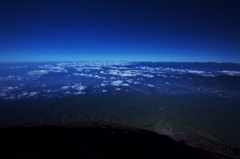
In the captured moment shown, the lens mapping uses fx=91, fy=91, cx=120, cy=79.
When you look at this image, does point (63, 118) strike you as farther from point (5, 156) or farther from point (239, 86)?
point (239, 86)

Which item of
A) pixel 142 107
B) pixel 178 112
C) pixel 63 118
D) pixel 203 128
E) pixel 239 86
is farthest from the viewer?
pixel 239 86

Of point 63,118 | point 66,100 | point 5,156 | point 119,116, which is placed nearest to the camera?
point 5,156

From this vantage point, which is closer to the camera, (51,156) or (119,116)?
(51,156)

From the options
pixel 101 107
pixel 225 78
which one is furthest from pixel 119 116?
pixel 225 78

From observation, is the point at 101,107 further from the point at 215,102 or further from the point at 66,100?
the point at 215,102

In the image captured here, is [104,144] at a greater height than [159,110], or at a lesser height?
greater

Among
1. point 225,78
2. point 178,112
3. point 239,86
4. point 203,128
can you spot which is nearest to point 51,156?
Answer: point 203,128

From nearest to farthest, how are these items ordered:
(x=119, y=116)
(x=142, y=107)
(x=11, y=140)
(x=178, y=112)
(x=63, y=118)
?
(x=11, y=140), (x=63, y=118), (x=119, y=116), (x=178, y=112), (x=142, y=107)

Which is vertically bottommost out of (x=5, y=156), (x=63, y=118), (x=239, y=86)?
(x=63, y=118)

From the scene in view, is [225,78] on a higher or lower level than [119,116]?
higher
